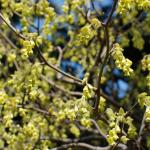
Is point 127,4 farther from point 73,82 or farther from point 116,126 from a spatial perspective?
point 73,82

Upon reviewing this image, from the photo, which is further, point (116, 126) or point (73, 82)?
point (73, 82)

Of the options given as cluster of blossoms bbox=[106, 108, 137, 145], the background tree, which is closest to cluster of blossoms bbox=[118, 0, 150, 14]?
the background tree

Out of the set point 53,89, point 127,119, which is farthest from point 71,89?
point 127,119

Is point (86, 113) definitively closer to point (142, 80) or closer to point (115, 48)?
point (115, 48)

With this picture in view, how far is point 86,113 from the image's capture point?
440cm

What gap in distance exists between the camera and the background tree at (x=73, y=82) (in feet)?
14.7

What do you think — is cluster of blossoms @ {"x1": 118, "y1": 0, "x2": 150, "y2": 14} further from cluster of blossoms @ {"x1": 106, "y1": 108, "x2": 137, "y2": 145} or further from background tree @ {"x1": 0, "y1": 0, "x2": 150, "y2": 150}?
cluster of blossoms @ {"x1": 106, "y1": 108, "x2": 137, "y2": 145}

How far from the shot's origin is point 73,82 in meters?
6.98

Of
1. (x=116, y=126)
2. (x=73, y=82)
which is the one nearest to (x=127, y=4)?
(x=116, y=126)

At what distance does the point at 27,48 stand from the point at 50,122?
2263 mm

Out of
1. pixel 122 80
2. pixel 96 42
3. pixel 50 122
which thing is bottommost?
pixel 50 122

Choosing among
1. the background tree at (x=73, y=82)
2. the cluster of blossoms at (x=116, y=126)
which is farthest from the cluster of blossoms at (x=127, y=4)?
the cluster of blossoms at (x=116, y=126)

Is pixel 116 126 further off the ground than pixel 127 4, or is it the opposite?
pixel 127 4

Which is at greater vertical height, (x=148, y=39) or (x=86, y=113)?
(x=148, y=39)
